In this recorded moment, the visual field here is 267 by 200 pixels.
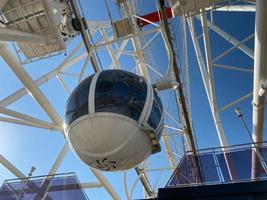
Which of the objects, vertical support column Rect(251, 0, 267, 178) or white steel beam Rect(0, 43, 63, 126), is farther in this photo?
white steel beam Rect(0, 43, 63, 126)

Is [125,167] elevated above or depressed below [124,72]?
below

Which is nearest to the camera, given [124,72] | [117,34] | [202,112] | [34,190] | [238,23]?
[124,72]

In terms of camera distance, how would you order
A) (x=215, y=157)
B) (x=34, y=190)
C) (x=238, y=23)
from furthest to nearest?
(x=238, y=23) → (x=34, y=190) → (x=215, y=157)

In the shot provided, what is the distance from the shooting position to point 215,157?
34.2ft

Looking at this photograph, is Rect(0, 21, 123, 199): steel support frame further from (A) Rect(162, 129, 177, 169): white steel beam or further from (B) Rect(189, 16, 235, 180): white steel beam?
(A) Rect(162, 129, 177, 169): white steel beam

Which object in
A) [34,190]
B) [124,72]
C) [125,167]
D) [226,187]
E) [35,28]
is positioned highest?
[35,28]

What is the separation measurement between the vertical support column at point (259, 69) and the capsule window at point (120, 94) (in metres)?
3.61

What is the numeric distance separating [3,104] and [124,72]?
22.6ft

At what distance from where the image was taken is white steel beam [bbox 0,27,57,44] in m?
10.2

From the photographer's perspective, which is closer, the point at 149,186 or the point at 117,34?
the point at 117,34

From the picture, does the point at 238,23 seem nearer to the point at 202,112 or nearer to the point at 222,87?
the point at 222,87

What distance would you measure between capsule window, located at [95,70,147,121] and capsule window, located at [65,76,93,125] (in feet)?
0.84

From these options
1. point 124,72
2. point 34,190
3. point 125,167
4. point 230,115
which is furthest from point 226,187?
point 230,115

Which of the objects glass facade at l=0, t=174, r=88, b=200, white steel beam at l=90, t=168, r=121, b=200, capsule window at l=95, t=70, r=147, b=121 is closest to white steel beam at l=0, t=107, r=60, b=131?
glass facade at l=0, t=174, r=88, b=200
